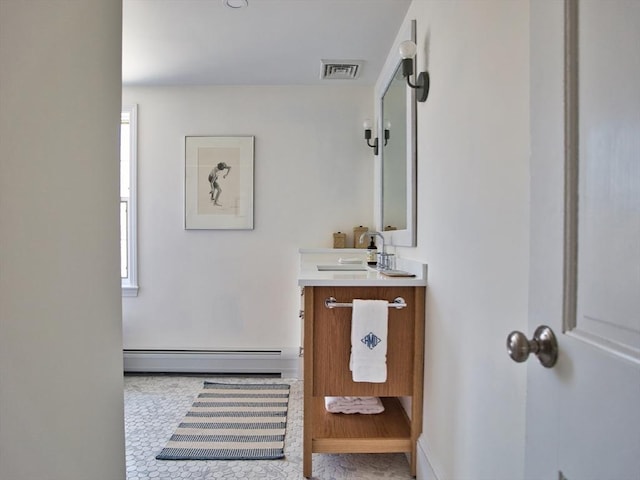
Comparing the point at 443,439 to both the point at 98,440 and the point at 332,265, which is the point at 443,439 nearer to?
the point at 98,440

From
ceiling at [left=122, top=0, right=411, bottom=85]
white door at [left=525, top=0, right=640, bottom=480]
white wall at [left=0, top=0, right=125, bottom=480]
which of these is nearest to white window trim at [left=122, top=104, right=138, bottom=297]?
ceiling at [left=122, top=0, right=411, bottom=85]

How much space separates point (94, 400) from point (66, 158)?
1.64ft

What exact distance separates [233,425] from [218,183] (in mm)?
1835

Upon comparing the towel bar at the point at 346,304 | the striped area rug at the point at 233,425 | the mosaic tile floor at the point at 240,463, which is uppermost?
the towel bar at the point at 346,304

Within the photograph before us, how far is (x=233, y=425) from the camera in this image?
232 cm

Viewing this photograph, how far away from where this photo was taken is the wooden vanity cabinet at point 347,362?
5.88 ft

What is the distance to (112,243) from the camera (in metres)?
0.92

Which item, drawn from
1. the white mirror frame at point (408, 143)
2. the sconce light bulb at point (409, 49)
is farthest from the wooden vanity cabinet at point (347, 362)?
the sconce light bulb at point (409, 49)

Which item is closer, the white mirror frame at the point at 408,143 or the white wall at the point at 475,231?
the white wall at the point at 475,231

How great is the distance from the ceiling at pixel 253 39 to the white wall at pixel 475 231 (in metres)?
0.57

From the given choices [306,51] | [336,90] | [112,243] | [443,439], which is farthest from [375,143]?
[112,243]

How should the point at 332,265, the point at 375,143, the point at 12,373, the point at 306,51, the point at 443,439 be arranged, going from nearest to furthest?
the point at 12,373 → the point at 443,439 → the point at 306,51 → the point at 332,265 → the point at 375,143

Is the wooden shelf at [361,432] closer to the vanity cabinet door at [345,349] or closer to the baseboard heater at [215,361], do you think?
the vanity cabinet door at [345,349]

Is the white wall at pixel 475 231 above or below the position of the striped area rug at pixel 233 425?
above
